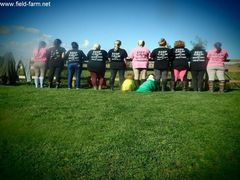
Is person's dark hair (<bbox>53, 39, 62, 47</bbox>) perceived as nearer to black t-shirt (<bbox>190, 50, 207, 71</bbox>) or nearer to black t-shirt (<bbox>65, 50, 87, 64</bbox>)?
black t-shirt (<bbox>65, 50, 87, 64</bbox>)

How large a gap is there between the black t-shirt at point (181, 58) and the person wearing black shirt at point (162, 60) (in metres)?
0.29

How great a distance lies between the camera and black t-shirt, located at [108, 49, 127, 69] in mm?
12062

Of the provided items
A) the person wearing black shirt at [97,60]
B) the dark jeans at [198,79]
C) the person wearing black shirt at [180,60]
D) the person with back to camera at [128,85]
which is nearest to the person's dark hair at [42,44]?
the person wearing black shirt at [97,60]

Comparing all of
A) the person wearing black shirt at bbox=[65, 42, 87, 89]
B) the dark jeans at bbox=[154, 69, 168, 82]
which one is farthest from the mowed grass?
the person wearing black shirt at bbox=[65, 42, 87, 89]

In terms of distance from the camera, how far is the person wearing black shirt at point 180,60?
37.8 ft

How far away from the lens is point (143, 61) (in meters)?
12.0

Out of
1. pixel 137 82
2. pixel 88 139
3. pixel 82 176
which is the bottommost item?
pixel 82 176

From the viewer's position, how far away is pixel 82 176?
14.8ft

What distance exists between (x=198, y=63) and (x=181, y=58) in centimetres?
72

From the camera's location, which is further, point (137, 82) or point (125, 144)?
point (137, 82)

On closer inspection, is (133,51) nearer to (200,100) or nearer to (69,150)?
(200,100)

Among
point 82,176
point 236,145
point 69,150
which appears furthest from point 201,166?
point 69,150

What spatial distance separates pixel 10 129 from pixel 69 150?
5.66ft

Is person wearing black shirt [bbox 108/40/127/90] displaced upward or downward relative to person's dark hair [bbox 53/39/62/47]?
downward
